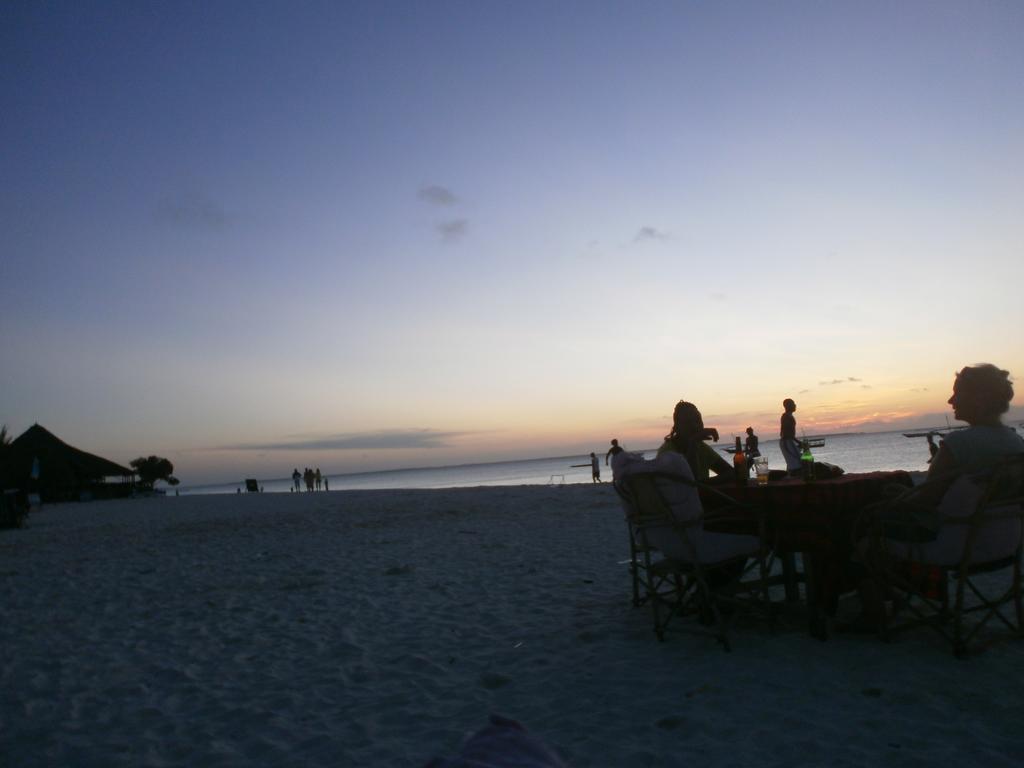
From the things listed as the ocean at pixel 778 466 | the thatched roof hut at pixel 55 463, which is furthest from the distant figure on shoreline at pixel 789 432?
the thatched roof hut at pixel 55 463

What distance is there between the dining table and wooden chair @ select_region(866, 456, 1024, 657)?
0.23 metres

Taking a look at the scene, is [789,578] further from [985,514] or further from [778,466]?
[778,466]

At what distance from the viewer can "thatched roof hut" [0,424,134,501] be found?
40.6 m

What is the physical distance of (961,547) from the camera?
3527mm

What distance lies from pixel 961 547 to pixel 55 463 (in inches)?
1894

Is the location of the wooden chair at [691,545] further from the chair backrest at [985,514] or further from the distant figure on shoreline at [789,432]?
the distant figure on shoreline at [789,432]

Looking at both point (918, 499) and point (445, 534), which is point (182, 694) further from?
point (445, 534)

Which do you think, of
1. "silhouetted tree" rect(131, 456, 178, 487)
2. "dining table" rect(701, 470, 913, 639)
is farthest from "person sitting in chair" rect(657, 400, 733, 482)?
"silhouetted tree" rect(131, 456, 178, 487)

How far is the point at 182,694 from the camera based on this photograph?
13.0ft

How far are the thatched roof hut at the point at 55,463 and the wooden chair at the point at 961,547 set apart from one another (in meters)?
46.2

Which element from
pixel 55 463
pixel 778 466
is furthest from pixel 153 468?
pixel 778 466

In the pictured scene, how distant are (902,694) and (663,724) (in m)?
1.16

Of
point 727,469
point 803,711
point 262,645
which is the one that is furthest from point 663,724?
point 262,645

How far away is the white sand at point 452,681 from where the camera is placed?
9.67 ft
